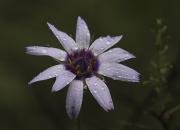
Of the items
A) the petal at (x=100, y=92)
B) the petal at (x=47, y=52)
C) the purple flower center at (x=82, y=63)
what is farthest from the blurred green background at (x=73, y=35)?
the petal at (x=100, y=92)

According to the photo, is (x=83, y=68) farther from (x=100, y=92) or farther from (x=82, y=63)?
(x=100, y=92)

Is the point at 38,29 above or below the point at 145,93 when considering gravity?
above

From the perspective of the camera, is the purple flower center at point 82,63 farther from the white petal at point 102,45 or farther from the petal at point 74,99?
the petal at point 74,99

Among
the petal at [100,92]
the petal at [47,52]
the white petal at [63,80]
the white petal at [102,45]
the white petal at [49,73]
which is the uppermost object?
the petal at [47,52]

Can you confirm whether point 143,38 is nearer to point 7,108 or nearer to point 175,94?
point 175,94

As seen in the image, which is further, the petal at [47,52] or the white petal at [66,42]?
the white petal at [66,42]

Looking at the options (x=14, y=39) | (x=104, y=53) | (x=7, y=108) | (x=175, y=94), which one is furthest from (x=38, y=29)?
(x=104, y=53)

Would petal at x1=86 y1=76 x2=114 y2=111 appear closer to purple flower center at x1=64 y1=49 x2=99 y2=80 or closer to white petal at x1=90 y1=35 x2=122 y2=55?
purple flower center at x1=64 y1=49 x2=99 y2=80
